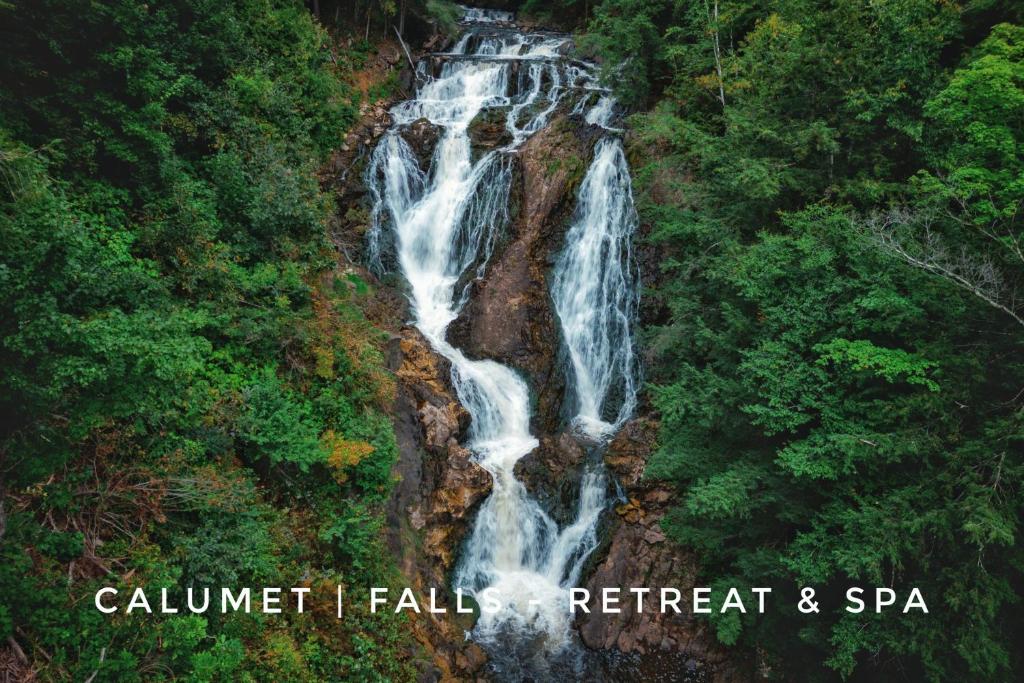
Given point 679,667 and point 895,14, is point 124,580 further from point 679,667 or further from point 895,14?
point 895,14

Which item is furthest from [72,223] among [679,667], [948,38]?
[948,38]

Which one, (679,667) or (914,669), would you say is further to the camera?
(679,667)

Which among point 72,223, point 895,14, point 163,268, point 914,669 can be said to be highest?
point 895,14

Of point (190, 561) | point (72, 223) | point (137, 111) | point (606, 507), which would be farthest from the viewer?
point (606, 507)

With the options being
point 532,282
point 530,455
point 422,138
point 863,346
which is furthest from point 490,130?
point 863,346

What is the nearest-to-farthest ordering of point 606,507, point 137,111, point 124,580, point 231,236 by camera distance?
point 124,580 < point 137,111 < point 231,236 < point 606,507

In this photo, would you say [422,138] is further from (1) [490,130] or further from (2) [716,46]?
(2) [716,46]
